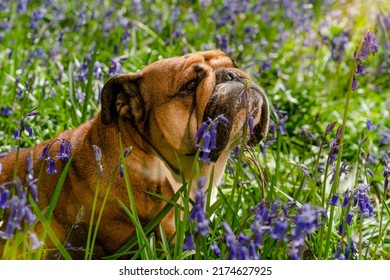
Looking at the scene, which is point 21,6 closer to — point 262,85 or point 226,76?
point 262,85

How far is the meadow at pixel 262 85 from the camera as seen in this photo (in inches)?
131

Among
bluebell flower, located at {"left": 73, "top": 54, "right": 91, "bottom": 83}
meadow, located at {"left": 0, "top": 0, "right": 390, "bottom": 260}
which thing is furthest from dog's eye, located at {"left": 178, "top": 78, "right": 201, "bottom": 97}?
bluebell flower, located at {"left": 73, "top": 54, "right": 91, "bottom": 83}

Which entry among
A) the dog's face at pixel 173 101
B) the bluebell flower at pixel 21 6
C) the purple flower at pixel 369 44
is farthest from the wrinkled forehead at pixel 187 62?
the bluebell flower at pixel 21 6

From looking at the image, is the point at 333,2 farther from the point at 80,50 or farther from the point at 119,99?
the point at 119,99

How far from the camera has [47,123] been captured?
4961mm

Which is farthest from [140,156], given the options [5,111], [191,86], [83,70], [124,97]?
[5,111]

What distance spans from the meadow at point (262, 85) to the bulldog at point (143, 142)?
0.67 feet

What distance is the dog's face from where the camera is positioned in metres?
3.45

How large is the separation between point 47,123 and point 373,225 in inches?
87.1

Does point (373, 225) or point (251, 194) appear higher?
point (251, 194)

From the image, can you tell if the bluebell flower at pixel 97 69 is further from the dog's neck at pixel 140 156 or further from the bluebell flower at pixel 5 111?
the dog's neck at pixel 140 156

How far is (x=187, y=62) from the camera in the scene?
356cm
